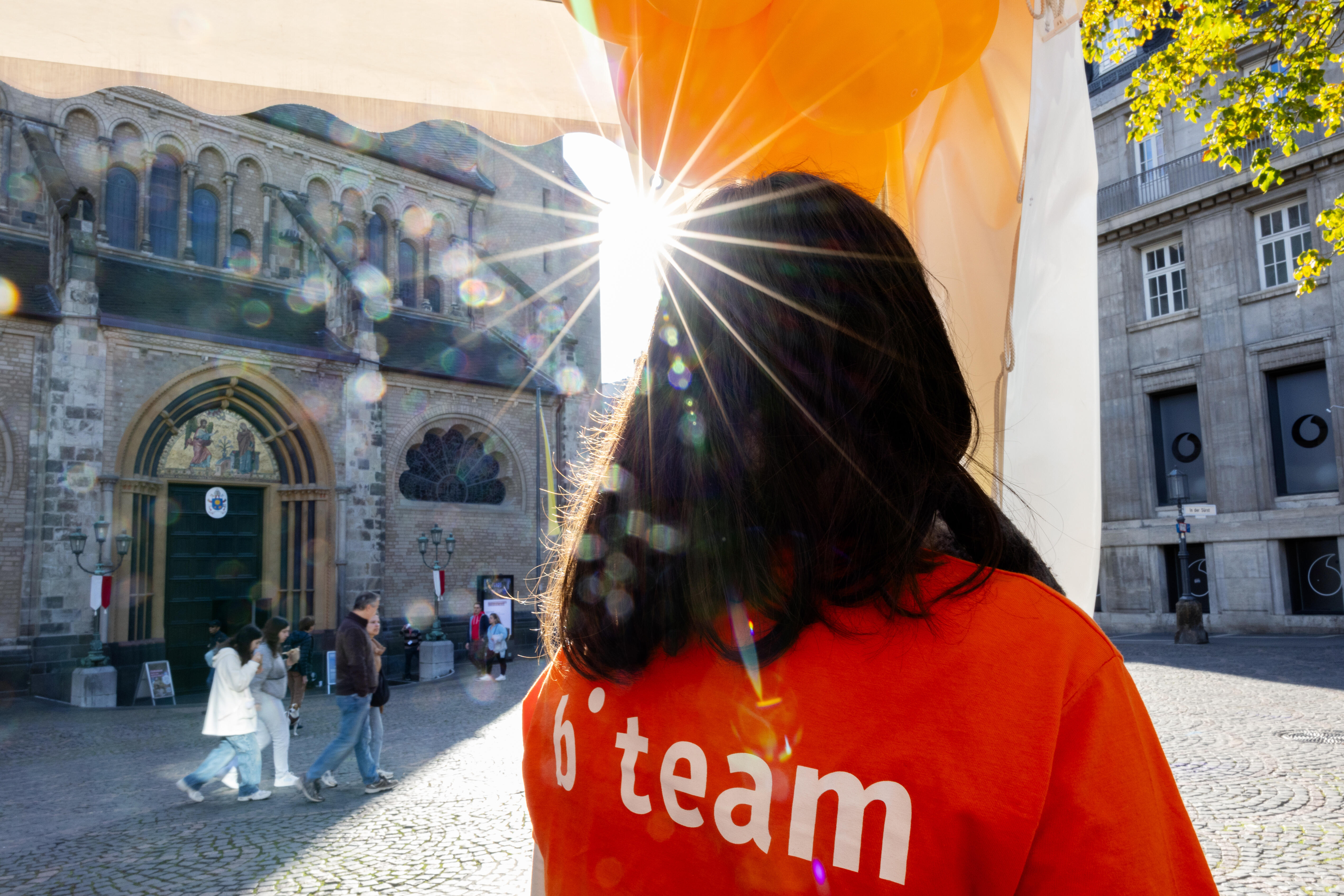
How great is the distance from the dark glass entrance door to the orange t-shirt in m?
18.8

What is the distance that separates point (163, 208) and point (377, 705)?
52.4ft

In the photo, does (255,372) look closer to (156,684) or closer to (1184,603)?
(156,684)

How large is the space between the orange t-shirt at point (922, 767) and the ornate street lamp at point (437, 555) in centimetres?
1881

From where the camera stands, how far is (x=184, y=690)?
1703 centimetres

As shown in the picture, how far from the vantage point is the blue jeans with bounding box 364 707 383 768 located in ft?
24.2

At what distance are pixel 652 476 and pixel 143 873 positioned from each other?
5.91 m

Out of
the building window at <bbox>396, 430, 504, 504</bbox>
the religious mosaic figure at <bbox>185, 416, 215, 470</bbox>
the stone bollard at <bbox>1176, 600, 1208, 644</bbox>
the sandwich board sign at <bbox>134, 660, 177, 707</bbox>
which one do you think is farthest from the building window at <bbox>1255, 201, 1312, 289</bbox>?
the sandwich board sign at <bbox>134, 660, 177, 707</bbox>

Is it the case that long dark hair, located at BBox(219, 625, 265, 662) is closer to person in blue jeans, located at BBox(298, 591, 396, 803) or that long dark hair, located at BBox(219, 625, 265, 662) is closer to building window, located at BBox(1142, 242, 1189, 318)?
person in blue jeans, located at BBox(298, 591, 396, 803)

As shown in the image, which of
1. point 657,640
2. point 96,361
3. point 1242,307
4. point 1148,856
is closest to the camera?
point 1148,856

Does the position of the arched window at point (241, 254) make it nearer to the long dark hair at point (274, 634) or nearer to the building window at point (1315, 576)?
the long dark hair at point (274, 634)

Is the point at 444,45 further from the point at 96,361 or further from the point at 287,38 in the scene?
the point at 96,361

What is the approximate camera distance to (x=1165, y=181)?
72.8ft

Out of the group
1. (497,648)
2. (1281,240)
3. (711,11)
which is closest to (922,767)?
(711,11)

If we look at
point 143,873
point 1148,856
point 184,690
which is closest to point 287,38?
point 1148,856
